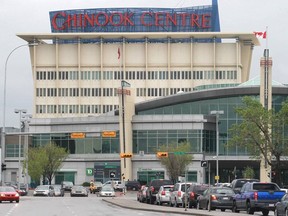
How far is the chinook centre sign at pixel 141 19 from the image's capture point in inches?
5896

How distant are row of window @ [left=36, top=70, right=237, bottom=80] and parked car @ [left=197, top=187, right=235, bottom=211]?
10243 cm

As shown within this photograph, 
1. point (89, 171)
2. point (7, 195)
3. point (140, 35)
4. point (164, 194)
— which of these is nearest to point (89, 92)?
point (140, 35)

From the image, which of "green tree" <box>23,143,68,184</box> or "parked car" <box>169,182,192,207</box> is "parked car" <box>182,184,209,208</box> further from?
"green tree" <box>23,143,68,184</box>

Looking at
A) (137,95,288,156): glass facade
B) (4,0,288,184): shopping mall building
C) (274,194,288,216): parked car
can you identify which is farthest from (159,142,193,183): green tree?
(274,194,288,216): parked car

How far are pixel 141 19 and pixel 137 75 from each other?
1018cm

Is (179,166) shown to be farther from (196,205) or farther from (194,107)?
(196,205)

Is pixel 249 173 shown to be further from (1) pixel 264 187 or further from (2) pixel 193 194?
(1) pixel 264 187

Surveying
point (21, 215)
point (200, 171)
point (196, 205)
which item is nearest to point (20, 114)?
point (200, 171)

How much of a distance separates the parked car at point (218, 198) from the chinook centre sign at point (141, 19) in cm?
10160

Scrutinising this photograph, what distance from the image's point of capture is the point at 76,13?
151 m

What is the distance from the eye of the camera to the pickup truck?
145ft

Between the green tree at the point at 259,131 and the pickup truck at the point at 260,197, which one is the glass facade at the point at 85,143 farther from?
the pickup truck at the point at 260,197

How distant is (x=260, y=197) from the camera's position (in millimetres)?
44344

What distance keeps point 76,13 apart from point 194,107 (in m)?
35.1
